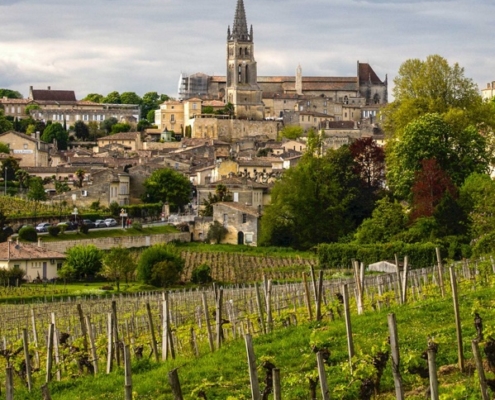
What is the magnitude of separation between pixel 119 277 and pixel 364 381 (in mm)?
36490

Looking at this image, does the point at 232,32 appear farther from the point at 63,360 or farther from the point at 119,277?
the point at 63,360

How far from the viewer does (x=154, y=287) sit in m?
45.4

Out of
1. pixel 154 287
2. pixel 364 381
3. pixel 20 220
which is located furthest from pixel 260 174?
pixel 364 381

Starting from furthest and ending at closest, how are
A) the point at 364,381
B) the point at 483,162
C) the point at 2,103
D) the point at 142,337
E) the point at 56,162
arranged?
the point at 2,103
the point at 56,162
the point at 483,162
the point at 142,337
the point at 364,381

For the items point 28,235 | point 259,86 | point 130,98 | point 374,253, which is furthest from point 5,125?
point 374,253

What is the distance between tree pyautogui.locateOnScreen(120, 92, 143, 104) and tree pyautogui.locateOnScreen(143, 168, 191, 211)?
80916 millimetres

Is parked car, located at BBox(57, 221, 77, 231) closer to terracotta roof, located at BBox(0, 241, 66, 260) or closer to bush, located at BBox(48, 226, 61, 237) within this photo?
bush, located at BBox(48, 226, 61, 237)

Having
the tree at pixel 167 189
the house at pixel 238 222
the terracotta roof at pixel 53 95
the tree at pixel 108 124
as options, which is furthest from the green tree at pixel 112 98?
the house at pixel 238 222

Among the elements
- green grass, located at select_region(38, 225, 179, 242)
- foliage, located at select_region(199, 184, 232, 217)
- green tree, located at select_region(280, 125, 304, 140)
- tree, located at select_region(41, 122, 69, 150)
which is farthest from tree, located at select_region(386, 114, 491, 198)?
tree, located at select_region(41, 122, 69, 150)

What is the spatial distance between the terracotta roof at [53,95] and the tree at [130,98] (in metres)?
16.1

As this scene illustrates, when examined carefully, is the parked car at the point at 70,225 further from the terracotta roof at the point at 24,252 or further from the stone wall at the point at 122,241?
the terracotta roof at the point at 24,252

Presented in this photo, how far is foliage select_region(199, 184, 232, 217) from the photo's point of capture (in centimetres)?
6469

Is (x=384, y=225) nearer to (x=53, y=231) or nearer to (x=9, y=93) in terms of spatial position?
(x=53, y=231)

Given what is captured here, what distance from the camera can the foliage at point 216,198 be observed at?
64688 millimetres
